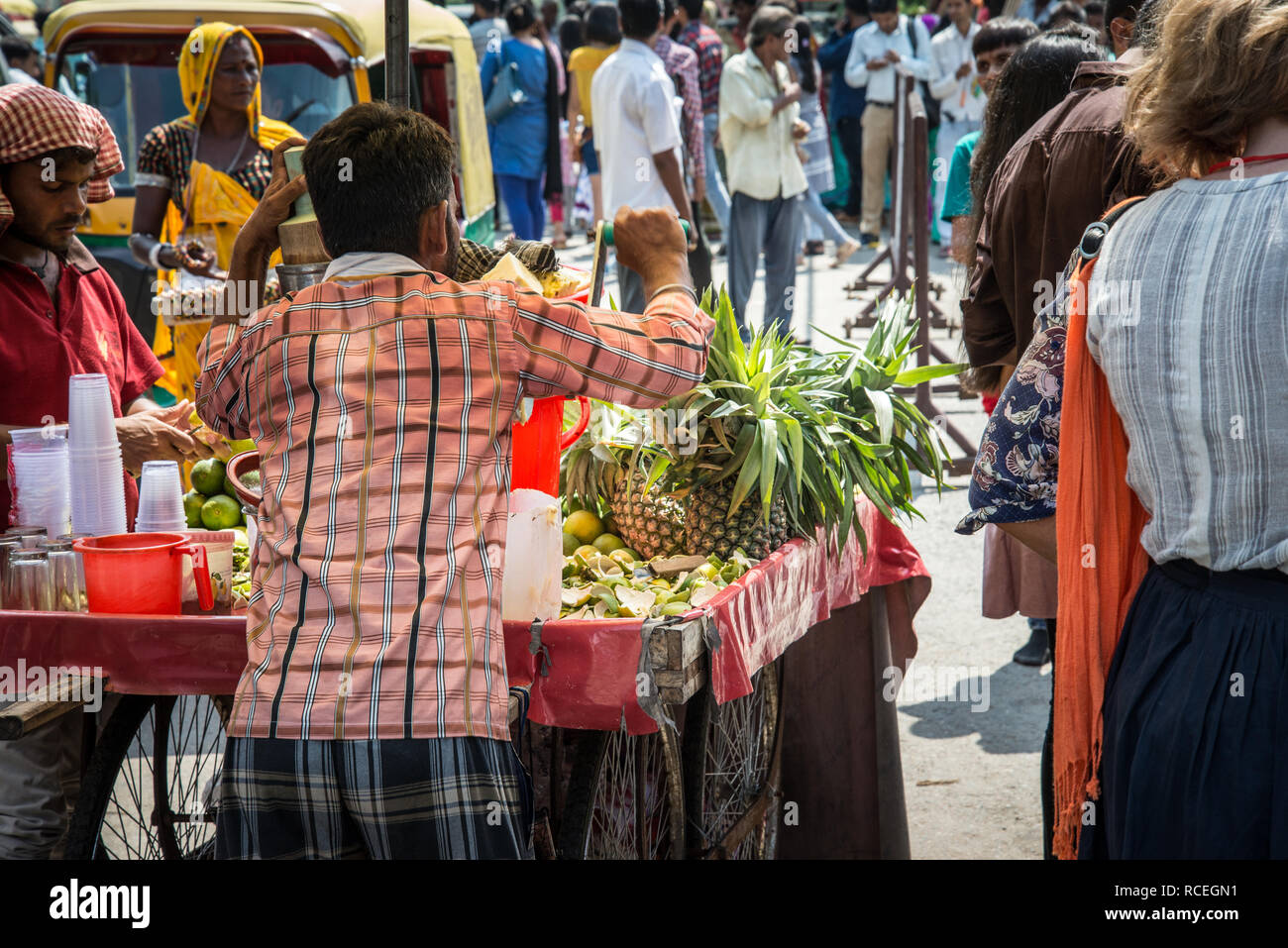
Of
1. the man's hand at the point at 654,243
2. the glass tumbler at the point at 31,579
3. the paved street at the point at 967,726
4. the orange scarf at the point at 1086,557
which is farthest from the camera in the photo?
the paved street at the point at 967,726

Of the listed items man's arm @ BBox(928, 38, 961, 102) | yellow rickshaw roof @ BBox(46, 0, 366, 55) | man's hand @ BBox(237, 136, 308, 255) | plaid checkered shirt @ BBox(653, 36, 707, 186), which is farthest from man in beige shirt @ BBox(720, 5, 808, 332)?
man's hand @ BBox(237, 136, 308, 255)

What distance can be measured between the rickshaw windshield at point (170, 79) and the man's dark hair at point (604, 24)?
320 centimetres

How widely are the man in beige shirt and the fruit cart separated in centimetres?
517

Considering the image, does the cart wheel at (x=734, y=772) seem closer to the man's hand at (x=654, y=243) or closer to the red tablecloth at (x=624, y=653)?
the red tablecloth at (x=624, y=653)

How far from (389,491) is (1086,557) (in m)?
1.00

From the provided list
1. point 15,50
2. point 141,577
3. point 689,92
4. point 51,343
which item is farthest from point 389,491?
point 15,50

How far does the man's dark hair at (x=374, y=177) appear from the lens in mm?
2023

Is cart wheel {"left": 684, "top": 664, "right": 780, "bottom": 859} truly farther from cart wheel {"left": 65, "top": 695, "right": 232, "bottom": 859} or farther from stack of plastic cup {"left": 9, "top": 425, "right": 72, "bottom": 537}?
stack of plastic cup {"left": 9, "top": 425, "right": 72, "bottom": 537}

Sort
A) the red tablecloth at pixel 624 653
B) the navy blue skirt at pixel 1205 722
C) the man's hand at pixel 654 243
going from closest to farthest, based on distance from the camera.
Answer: the navy blue skirt at pixel 1205 722 < the man's hand at pixel 654 243 < the red tablecloth at pixel 624 653

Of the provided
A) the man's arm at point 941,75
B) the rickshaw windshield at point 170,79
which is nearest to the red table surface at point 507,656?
the rickshaw windshield at point 170,79

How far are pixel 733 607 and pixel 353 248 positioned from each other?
1.01 m

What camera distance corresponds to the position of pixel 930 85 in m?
11.4

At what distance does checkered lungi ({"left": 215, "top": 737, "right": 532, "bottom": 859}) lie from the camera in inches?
75.2
